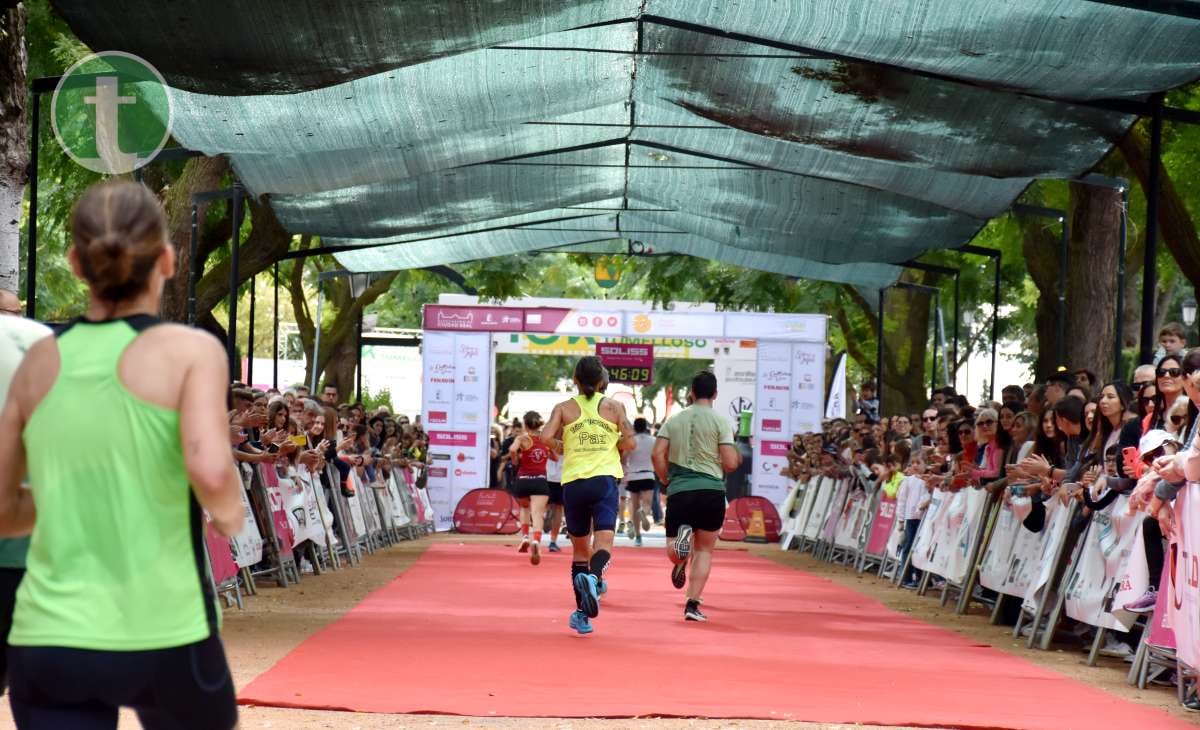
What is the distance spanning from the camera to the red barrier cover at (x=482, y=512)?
31.0 metres

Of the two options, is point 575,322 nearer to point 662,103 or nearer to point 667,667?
point 662,103

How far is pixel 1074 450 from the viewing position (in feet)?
41.5

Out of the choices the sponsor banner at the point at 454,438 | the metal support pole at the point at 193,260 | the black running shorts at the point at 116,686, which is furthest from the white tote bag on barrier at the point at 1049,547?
the sponsor banner at the point at 454,438

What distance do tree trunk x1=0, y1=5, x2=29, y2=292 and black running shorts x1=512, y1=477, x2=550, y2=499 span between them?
38.3 ft

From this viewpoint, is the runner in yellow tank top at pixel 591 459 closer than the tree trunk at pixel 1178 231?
Yes

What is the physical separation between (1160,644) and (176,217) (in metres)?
13.3

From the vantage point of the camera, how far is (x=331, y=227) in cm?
1947

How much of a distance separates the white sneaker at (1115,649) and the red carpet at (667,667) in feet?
2.44

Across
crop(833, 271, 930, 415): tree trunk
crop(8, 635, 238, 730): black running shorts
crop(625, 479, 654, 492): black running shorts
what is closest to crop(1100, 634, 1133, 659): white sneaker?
crop(8, 635, 238, 730): black running shorts

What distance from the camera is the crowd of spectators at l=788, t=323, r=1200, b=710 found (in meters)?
9.71

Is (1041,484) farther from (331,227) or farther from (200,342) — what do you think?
(200,342)

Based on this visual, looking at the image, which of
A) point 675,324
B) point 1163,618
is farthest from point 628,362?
point 1163,618

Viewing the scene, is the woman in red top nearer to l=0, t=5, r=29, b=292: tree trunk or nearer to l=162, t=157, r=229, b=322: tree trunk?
l=162, t=157, r=229, b=322: tree trunk

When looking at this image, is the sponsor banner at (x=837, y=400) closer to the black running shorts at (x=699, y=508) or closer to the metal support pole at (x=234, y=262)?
the metal support pole at (x=234, y=262)
